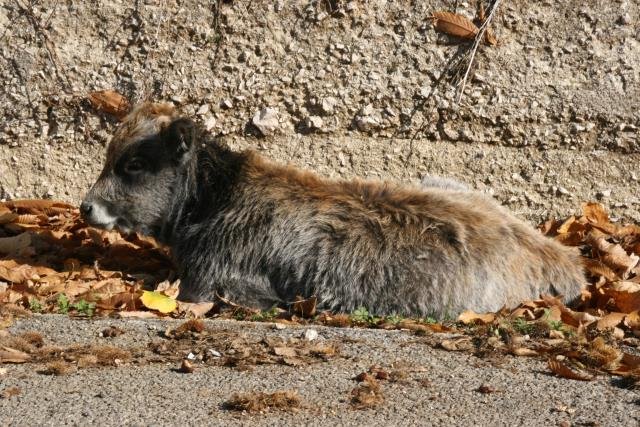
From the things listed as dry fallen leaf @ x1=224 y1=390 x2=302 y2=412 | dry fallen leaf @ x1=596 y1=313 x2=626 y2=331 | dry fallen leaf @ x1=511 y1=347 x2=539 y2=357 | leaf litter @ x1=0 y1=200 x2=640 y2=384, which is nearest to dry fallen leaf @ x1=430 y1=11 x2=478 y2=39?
leaf litter @ x1=0 y1=200 x2=640 y2=384

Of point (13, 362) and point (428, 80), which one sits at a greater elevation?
point (428, 80)

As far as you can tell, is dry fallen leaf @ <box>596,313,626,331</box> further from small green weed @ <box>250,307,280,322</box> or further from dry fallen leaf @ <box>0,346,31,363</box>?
dry fallen leaf @ <box>0,346,31,363</box>

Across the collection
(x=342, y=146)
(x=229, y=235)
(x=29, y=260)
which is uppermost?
(x=342, y=146)

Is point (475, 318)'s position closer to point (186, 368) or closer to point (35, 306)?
point (186, 368)

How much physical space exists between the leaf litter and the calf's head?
503 millimetres

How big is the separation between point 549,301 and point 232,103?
374 cm

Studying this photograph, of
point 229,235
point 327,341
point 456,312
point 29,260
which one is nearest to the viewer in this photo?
point 327,341

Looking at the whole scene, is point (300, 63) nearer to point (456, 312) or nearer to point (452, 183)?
point (452, 183)

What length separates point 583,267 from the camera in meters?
8.56

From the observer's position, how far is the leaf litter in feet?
21.2

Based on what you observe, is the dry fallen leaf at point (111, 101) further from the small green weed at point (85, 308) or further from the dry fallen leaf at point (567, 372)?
the dry fallen leaf at point (567, 372)

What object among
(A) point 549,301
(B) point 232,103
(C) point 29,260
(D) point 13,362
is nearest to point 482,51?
(B) point 232,103

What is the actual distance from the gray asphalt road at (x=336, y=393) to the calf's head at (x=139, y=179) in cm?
243

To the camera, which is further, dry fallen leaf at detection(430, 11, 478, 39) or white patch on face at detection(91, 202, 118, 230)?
dry fallen leaf at detection(430, 11, 478, 39)
